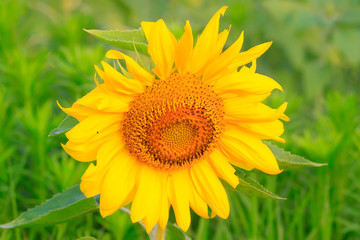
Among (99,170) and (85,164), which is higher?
(99,170)

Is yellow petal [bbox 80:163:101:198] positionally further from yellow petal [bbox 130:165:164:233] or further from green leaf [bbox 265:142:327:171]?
green leaf [bbox 265:142:327:171]

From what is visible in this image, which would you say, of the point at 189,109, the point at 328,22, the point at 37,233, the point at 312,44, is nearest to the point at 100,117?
the point at 189,109

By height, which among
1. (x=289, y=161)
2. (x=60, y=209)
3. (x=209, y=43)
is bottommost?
(x=60, y=209)

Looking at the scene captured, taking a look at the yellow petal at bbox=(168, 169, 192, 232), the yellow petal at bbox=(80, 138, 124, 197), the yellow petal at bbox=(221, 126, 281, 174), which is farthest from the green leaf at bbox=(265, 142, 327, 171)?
the yellow petal at bbox=(80, 138, 124, 197)

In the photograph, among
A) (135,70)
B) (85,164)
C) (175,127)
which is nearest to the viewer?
(135,70)

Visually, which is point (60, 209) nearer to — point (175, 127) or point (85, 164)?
point (175, 127)

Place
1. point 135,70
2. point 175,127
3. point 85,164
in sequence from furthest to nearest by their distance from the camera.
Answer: point 85,164, point 175,127, point 135,70

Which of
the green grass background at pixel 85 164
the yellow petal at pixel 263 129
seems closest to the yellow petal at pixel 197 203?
the yellow petal at pixel 263 129

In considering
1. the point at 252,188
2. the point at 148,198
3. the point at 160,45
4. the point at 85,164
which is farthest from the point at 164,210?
the point at 85,164
